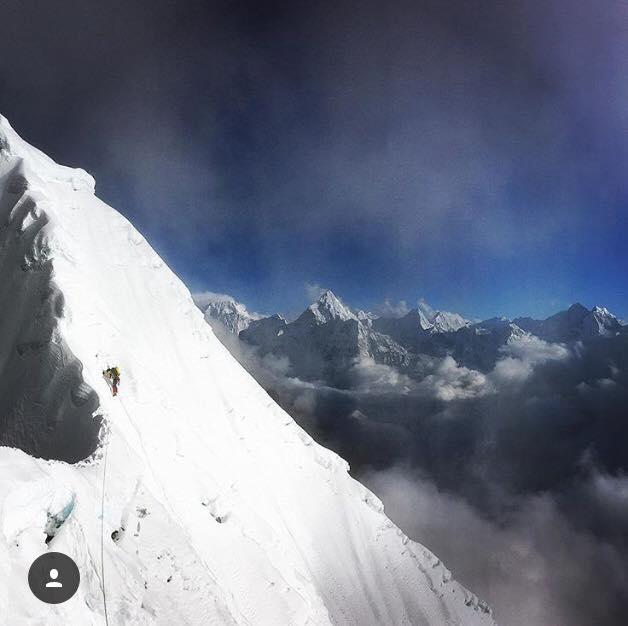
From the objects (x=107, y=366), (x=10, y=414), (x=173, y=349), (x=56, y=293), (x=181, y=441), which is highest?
(x=173, y=349)

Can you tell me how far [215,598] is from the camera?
59.2 ft

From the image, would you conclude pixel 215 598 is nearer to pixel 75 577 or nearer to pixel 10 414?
pixel 75 577

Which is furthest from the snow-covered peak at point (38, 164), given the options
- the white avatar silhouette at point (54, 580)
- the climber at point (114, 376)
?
the white avatar silhouette at point (54, 580)

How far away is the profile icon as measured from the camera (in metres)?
9.81

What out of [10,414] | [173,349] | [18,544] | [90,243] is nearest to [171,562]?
[18,544]

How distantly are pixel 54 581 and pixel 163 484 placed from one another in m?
22.4

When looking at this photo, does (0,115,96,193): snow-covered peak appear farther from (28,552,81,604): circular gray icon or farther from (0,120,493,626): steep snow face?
(28,552,81,604): circular gray icon

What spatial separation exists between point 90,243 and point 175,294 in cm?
1498

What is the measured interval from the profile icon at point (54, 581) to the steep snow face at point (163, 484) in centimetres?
61

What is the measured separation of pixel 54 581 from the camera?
9.87 meters

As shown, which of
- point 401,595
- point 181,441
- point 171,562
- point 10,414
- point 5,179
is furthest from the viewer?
point 401,595

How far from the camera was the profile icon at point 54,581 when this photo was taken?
981 cm

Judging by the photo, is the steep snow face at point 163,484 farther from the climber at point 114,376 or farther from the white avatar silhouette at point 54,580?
the climber at point 114,376

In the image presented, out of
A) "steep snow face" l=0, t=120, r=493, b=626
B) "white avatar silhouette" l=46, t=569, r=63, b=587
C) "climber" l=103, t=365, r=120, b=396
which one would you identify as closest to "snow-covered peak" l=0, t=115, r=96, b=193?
"steep snow face" l=0, t=120, r=493, b=626
